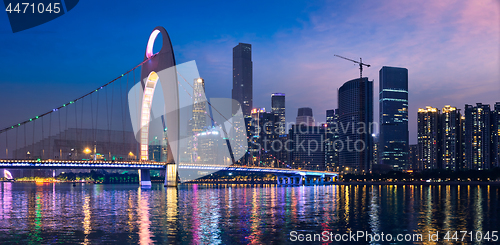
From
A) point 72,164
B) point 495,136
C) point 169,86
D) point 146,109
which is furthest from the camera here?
point 495,136

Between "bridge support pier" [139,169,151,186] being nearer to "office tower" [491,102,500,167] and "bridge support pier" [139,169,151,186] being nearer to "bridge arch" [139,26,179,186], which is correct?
"bridge arch" [139,26,179,186]

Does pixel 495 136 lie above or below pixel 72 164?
above

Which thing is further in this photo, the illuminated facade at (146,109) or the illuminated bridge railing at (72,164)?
the illuminated facade at (146,109)

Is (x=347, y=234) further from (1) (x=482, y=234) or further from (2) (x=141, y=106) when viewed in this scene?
(2) (x=141, y=106)

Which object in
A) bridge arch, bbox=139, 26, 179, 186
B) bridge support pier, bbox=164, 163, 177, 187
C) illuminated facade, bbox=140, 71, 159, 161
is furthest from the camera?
illuminated facade, bbox=140, 71, 159, 161

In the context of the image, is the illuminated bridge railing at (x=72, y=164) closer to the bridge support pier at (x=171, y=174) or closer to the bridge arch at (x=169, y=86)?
the bridge support pier at (x=171, y=174)

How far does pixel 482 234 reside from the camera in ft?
83.0

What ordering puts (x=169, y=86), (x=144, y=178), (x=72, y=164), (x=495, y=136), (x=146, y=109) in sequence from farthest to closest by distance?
1. (x=495, y=136)
2. (x=144, y=178)
3. (x=146, y=109)
4. (x=169, y=86)
5. (x=72, y=164)

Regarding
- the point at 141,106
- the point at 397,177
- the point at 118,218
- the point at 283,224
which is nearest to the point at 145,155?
the point at 141,106

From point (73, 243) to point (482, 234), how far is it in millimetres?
22310
